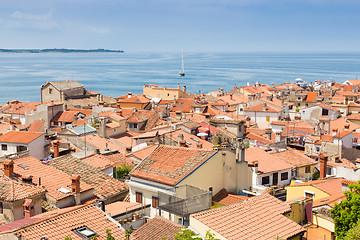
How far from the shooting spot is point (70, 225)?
10578 mm

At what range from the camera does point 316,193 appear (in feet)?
50.8

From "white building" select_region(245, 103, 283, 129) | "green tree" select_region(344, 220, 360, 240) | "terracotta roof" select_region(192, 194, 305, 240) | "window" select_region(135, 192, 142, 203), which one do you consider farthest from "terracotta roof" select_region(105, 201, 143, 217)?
"white building" select_region(245, 103, 283, 129)

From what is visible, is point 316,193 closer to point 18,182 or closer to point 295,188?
point 295,188

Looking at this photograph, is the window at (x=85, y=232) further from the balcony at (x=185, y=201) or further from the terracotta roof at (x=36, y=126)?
the terracotta roof at (x=36, y=126)

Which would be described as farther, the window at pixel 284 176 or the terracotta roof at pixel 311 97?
the terracotta roof at pixel 311 97

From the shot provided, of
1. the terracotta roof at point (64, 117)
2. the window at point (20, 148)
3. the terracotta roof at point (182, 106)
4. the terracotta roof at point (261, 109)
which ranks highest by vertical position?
the window at point (20, 148)

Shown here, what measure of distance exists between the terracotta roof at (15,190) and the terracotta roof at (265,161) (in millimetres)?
9529

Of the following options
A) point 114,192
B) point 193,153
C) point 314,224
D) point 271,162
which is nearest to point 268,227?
point 314,224

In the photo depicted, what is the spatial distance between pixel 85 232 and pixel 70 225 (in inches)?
17.1

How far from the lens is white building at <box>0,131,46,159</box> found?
2464 centimetres

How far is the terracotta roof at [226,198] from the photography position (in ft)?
47.2

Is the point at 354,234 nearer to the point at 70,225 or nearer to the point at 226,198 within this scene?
the point at 226,198

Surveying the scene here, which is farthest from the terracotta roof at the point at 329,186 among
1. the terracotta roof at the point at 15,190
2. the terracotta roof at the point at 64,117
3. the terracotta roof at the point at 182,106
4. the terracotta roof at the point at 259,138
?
the terracotta roof at the point at 182,106

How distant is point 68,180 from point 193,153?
494 centimetres
